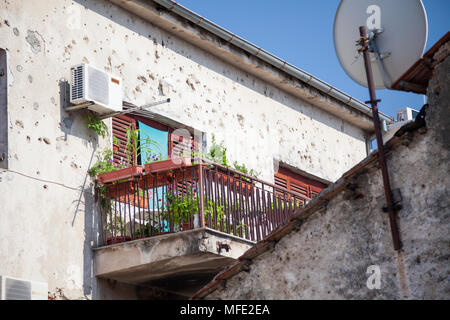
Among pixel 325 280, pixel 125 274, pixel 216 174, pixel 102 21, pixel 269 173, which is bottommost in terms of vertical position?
pixel 325 280

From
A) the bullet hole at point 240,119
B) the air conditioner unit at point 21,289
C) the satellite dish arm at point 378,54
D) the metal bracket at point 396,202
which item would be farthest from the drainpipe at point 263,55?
the metal bracket at point 396,202

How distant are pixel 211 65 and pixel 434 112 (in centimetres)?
678

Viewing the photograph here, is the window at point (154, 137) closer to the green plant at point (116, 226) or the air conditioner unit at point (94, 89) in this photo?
the air conditioner unit at point (94, 89)

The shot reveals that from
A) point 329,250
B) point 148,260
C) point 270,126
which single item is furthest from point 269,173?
point 329,250

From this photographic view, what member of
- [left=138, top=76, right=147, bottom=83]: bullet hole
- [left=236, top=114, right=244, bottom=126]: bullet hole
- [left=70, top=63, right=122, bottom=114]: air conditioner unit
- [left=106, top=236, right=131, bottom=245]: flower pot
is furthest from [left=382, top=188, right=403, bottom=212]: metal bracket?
[left=236, top=114, right=244, bottom=126]: bullet hole

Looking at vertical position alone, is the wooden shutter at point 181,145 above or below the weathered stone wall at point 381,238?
above

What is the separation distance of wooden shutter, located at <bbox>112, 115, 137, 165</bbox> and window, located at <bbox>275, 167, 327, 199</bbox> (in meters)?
3.62

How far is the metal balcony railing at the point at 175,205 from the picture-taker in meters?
10.7

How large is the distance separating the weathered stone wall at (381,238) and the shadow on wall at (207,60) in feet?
17.2

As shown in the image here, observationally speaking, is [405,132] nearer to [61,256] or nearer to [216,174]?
[216,174]

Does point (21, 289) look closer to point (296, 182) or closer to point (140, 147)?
point (140, 147)

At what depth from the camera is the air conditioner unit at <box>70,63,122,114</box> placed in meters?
10.7

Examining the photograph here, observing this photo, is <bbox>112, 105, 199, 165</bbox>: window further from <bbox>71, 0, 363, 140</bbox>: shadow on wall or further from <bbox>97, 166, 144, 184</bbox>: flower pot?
<bbox>71, 0, 363, 140</bbox>: shadow on wall

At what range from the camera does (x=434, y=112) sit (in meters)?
7.25
